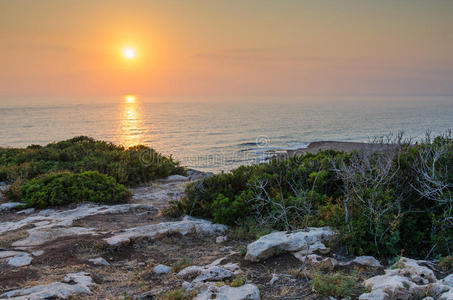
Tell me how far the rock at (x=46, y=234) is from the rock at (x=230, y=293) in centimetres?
385

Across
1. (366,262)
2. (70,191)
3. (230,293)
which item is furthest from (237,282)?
(70,191)

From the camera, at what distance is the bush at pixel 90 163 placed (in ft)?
42.7

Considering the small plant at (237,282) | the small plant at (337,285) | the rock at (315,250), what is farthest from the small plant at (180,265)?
the small plant at (337,285)

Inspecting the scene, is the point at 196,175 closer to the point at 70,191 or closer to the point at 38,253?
the point at 70,191

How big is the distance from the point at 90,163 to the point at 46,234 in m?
7.16

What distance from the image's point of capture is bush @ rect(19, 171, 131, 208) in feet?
31.4

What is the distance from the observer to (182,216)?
27.6ft

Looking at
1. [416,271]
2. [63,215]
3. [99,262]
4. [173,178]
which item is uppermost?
[416,271]

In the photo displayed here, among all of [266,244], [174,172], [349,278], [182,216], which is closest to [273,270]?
[266,244]

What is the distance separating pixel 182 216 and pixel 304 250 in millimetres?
3907

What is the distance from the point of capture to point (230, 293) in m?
3.93

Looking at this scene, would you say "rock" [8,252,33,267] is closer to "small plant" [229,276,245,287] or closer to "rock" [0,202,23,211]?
"small plant" [229,276,245,287]

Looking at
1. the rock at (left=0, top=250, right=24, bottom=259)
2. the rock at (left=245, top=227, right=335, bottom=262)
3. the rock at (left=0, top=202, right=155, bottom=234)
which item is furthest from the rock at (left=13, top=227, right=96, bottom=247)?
the rock at (left=245, top=227, right=335, bottom=262)

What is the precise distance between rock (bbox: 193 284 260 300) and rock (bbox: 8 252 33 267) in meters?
3.29
